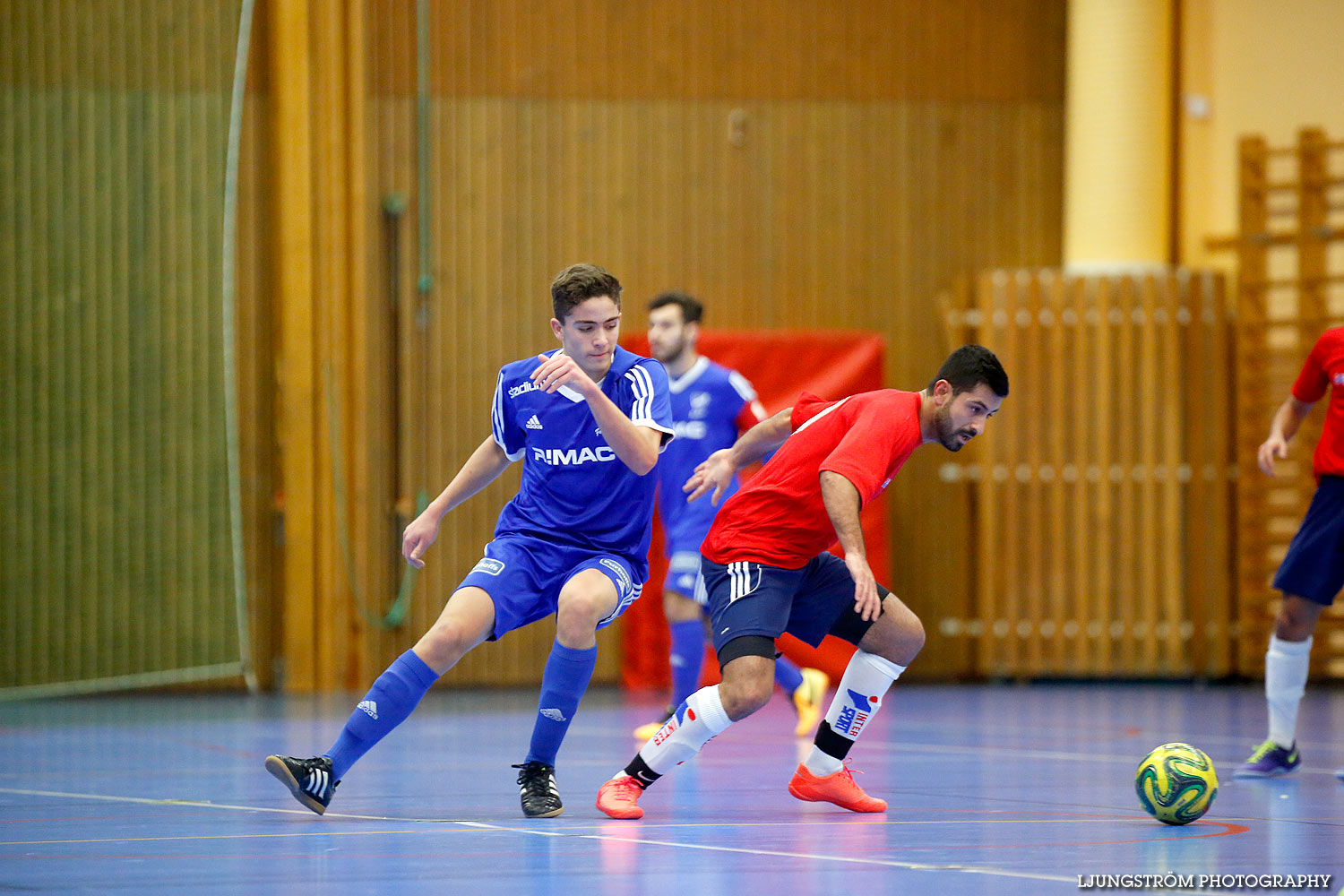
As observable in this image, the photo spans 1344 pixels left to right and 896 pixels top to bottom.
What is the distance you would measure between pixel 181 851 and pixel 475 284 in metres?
7.14

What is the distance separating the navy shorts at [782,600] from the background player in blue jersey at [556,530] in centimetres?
28

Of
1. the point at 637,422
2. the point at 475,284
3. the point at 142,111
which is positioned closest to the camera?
the point at 637,422

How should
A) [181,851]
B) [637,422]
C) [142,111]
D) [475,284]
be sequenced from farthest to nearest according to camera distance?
1. [475,284]
2. [142,111]
3. [637,422]
4. [181,851]

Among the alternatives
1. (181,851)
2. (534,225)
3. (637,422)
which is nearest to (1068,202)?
(534,225)

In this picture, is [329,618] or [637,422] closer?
[637,422]

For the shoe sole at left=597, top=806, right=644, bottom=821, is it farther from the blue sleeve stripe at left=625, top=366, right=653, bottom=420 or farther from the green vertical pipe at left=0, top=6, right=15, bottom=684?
the green vertical pipe at left=0, top=6, right=15, bottom=684

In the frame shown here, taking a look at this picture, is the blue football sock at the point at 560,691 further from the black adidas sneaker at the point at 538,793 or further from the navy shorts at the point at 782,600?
the navy shorts at the point at 782,600

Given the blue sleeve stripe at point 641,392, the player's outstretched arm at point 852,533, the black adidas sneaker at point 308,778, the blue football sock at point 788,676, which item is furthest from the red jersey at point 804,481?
the blue football sock at point 788,676

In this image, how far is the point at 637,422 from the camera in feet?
14.8

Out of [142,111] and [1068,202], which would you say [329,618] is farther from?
[1068,202]

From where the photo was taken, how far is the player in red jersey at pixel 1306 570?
5543mm

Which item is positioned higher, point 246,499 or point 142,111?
point 142,111

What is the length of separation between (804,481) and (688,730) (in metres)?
0.82

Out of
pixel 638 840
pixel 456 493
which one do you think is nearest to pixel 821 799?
pixel 638 840
